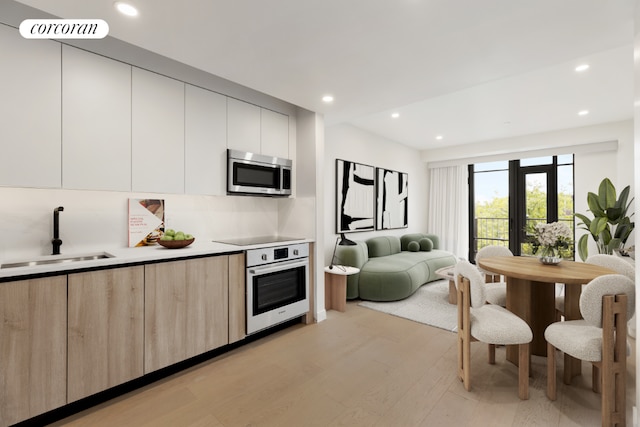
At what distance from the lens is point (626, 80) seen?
10.4ft

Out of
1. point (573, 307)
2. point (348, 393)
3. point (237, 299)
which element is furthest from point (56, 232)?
point (573, 307)

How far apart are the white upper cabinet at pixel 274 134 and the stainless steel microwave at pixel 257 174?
0.11 m

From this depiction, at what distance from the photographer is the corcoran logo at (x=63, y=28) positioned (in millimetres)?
1789

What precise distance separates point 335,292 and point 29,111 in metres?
3.28

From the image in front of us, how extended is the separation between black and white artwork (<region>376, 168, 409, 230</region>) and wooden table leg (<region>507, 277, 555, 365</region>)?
9.94 ft

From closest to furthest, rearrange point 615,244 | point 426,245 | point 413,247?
point 615,244
point 413,247
point 426,245

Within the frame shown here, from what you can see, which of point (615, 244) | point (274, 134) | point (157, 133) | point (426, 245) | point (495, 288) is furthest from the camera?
point (426, 245)

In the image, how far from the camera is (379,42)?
2.02 m

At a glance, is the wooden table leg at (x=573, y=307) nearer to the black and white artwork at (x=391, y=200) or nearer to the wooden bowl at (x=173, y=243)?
the wooden bowl at (x=173, y=243)

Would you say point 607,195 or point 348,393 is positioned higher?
point 607,195

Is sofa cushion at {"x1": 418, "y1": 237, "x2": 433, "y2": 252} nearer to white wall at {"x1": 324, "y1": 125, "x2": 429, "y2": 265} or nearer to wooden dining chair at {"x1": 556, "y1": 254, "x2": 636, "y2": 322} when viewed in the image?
white wall at {"x1": 324, "y1": 125, "x2": 429, "y2": 265}

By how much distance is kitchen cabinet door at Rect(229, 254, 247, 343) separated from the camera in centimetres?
262

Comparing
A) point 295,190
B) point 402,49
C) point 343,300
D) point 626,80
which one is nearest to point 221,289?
point 295,190

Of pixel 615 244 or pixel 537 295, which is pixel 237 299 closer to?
pixel 537 295
